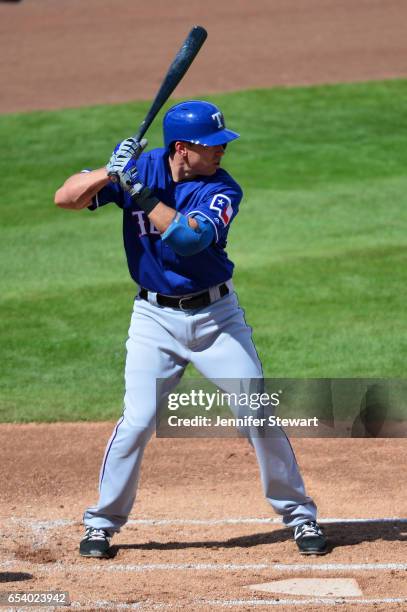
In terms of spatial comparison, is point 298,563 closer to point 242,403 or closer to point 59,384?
point 242,403

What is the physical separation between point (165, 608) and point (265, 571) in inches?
26.2

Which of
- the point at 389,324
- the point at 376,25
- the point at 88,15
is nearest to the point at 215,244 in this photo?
the point at 389,324

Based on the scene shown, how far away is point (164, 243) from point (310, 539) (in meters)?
1.49

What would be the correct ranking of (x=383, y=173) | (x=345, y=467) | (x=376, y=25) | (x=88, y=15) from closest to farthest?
1. (x=345, y=467)
2. (x=383, y=173)
3. (x=376, y=25)
4. (x=88, y=15)

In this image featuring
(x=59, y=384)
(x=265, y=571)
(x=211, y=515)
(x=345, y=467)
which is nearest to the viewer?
(x=265, y=571)

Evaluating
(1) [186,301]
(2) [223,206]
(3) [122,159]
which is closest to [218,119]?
(2) [223,206]

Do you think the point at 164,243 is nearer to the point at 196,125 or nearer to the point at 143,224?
the point at 143,224

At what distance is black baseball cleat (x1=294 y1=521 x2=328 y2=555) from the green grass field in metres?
2.49

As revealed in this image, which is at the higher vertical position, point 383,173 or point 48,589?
point 48,589

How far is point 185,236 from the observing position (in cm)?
489

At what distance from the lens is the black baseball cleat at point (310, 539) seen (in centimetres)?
533

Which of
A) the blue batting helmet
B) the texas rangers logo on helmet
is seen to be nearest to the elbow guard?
the texas rangers logo on helmet

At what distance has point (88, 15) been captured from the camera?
22.3 metres

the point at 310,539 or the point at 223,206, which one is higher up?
the point at 223,206
